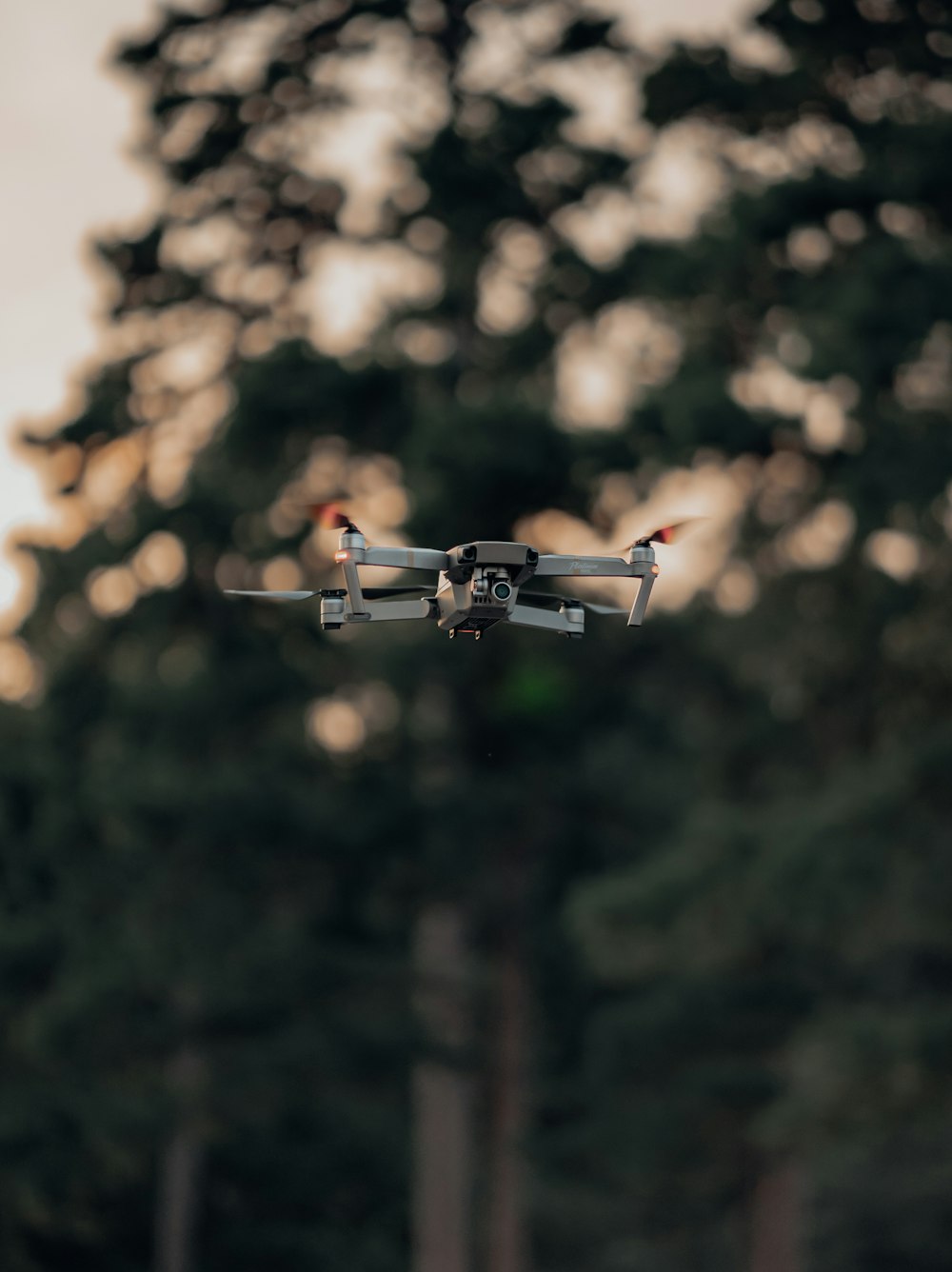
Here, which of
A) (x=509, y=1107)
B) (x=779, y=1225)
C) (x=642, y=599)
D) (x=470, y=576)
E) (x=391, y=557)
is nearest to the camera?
(x=391, y=557)

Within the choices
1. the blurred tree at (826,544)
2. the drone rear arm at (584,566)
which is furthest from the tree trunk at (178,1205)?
the drone rear arm at (584,566)

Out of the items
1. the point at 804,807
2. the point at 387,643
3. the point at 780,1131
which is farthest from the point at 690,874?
the point at 387,643

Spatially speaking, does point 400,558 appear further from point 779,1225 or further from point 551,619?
point 779,1225

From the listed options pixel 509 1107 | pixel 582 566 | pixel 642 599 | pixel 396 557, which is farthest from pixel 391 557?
pixel 509 1107

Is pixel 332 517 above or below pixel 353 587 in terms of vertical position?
above

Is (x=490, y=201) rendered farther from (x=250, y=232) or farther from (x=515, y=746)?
(x=515, y=746)

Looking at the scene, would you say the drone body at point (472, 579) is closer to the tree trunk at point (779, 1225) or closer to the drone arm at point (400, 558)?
the drone arm at point (400, 558)
